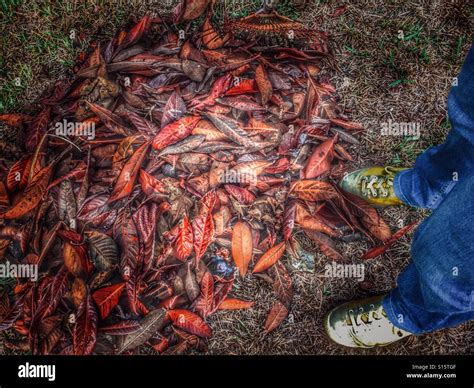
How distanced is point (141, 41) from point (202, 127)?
1.74 ft

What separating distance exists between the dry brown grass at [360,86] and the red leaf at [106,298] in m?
0.49

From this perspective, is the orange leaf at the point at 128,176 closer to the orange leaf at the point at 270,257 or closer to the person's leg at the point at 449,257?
the orange leaf at the point at 270,257

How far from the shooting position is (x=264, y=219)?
1936 mm

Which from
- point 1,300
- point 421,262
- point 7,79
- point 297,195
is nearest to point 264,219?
point 297,195

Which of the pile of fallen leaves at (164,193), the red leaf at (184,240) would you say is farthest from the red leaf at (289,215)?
the red leaf at (184,240)

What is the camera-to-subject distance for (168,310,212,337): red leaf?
1.93m

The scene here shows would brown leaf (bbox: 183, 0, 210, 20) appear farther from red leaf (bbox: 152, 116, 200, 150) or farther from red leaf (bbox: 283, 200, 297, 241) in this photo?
red leaf (bbox: 283, 200, 297, 241)

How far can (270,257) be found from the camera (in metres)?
1.96

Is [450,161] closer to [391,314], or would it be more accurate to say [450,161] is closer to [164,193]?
[391,314]

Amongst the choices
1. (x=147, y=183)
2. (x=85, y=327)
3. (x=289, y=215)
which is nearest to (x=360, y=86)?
(x=289, y=215)

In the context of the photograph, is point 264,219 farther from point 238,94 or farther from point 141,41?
point 141,41

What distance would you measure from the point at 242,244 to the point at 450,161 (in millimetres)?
944

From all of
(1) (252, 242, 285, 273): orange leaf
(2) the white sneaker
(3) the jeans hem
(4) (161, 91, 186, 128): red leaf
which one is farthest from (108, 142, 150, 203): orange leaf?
(3) the jeans hem

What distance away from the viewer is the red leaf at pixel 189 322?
6.33ft
